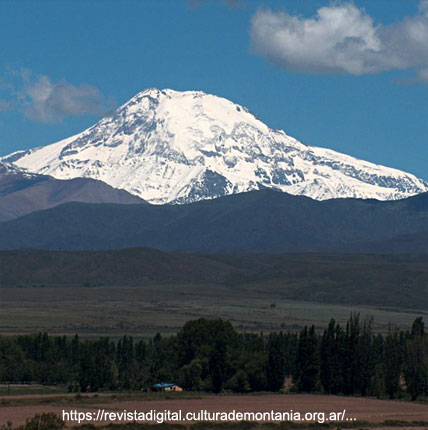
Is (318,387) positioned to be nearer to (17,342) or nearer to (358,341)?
(358,341)

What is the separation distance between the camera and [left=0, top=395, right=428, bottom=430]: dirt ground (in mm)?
105312

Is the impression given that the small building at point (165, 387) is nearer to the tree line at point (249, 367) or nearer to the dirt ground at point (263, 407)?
the tree line at point (249, 367)

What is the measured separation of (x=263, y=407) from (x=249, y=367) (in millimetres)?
27381

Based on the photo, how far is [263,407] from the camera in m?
111

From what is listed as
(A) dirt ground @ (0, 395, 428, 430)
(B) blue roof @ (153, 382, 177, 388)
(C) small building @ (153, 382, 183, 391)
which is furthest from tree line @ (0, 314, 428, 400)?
(A) dirt ground @ (0, 395, 428, 430)

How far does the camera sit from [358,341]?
454ft

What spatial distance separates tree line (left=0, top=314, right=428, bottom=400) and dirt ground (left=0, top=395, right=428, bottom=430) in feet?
29.9

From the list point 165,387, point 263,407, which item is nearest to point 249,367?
point 165,387

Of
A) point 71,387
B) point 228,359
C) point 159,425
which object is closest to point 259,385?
point 228,359

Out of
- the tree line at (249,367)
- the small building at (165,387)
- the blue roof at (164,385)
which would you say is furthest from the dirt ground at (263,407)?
the blue roof at (164,385)

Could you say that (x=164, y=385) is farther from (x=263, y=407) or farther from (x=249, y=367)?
(x=263, y=407)

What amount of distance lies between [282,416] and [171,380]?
42.0 metres

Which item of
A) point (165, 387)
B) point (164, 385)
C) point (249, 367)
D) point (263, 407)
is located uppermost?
point (249, 367)

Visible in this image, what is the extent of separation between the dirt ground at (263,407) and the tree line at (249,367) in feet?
29.9
